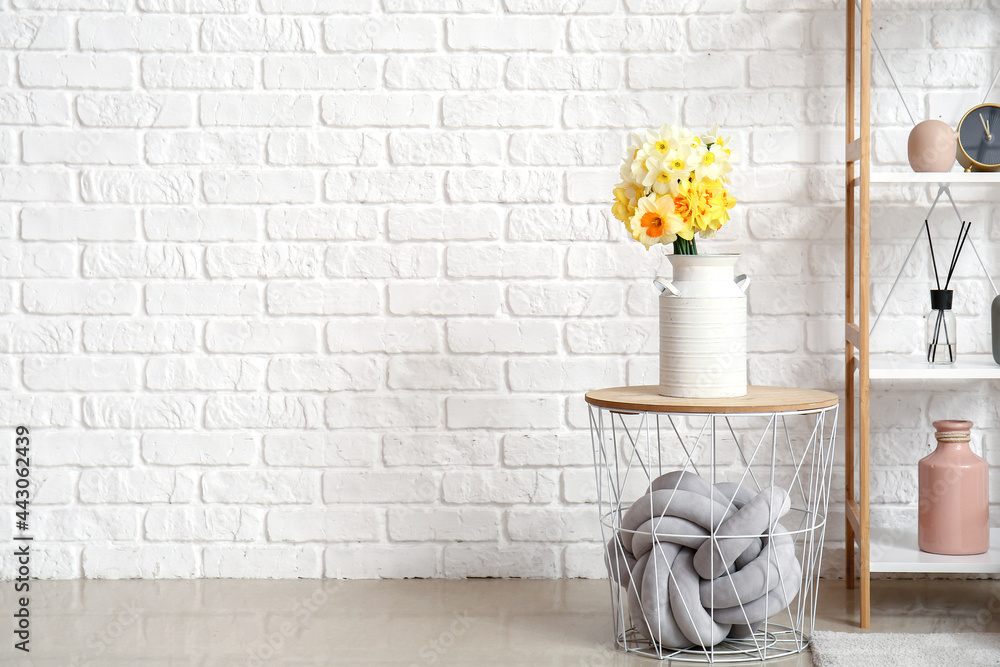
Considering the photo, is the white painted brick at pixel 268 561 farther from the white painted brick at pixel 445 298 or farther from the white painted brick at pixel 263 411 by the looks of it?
the white painted brick at pixel 445 298

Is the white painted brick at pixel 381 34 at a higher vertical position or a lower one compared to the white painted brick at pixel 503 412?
higher

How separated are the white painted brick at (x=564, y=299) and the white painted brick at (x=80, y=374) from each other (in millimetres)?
882

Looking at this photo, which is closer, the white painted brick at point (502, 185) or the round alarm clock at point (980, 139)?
the round alarm clock at point (980, 139)

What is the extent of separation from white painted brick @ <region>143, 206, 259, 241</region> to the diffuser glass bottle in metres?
1.45

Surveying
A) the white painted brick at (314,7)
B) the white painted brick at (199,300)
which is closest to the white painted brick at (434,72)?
the white painted brick at (314,7)

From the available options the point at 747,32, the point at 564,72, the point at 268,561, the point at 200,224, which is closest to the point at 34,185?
the point at 200,224

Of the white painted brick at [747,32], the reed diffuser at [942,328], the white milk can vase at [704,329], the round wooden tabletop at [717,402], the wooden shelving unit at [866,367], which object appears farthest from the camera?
the white painted brick at [747,32]

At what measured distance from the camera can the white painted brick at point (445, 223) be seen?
1.95 metres

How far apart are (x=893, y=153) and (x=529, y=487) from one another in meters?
1.09

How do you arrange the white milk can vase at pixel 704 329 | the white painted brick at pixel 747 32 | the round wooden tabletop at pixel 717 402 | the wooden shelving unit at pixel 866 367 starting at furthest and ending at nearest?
the white painted brick at pixel 747 32, the wooden shelving unit at pixel 866 367, the white milk can vase at pixel 704 329, the round wooden tabletop at pixel 717 402

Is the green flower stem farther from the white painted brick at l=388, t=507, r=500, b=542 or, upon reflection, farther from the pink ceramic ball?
the white painted brick at l=388, t=507, r=500, b=542

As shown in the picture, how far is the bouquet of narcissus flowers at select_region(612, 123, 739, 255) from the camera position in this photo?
147 centimetres

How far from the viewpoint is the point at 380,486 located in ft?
6.47

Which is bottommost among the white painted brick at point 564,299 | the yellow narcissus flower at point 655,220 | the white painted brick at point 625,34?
the white painted brick at point 564,299
